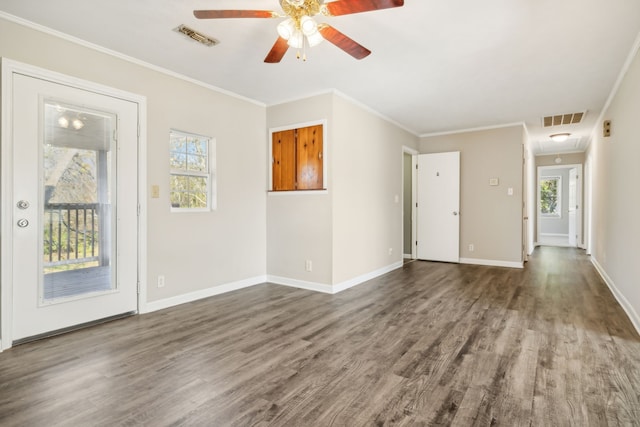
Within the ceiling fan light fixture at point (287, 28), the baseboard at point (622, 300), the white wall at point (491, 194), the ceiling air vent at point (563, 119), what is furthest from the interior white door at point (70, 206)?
the ceiling air vent at point (563, 119)

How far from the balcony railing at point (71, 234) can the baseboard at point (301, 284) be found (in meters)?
2.19

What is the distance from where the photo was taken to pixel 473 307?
3.50 metres

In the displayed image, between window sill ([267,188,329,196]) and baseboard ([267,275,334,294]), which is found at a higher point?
window sill ([267,188,329,196])

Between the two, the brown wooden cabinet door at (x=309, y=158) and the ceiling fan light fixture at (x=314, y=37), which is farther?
the brown wooden cabinet door at (x=309, y=158)

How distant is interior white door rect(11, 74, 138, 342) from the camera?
2586 mm

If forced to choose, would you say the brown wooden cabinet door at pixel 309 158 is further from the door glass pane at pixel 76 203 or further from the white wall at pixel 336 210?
the door glass pane at pixel 76 203

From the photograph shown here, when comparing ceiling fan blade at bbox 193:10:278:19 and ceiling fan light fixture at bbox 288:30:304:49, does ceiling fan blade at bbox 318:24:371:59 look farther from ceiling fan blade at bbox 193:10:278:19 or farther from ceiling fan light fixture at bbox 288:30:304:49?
ceiling fan blade at bbox 193:10:278:19

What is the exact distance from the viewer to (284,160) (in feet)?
14.8

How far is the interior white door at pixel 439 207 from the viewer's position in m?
6.21

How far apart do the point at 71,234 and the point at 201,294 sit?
4.78 ft

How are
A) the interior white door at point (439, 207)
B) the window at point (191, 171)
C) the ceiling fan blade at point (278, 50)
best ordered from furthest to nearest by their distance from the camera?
the interior white door at point (439, 207) → the window at point (191, 171) → the ceiling fan blade at point (278, 50)

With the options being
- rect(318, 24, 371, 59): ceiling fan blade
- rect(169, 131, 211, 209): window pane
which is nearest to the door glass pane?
rect(169, 131, 211, 209): window pane

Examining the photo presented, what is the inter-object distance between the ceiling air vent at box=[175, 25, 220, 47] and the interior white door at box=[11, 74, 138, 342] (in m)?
0.97

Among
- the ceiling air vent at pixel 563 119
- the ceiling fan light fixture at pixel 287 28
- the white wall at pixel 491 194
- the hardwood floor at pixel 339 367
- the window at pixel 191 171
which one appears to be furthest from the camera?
the white wall at pixel 491 194
